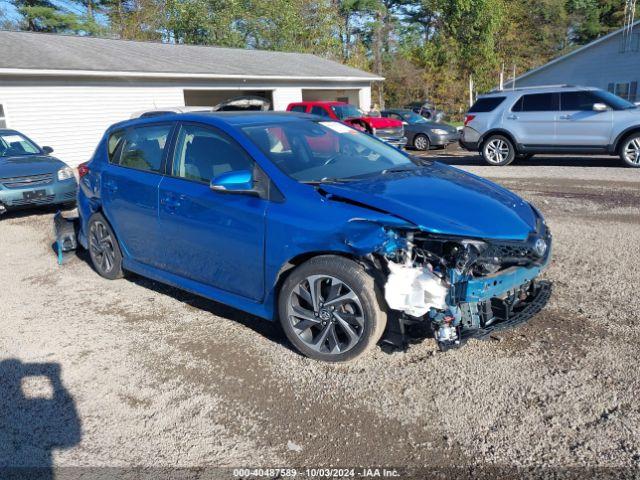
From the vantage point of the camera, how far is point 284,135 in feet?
14.5

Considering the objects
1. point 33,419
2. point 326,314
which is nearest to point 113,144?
point 33,419

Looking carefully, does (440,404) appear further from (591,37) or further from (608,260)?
(591,37)

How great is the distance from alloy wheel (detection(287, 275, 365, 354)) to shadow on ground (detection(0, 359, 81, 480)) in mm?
1485

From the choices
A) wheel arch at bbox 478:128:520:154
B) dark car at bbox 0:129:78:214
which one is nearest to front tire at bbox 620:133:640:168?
wheel arch at bbox 478:128:520:154

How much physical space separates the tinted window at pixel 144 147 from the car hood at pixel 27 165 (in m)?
4.70

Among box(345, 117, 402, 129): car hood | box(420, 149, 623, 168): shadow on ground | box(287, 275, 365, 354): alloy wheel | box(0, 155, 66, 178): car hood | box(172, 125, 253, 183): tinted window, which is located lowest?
box(287, 275, 365, 354): alloy wheel

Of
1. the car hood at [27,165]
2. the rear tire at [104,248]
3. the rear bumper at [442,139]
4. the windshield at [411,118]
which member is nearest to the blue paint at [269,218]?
the rear tire at [104,248]

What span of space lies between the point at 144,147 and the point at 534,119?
401 inches

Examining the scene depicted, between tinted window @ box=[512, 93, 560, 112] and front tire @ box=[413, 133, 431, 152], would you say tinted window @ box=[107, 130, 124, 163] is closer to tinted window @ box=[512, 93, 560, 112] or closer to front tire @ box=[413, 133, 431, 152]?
tinted window @ box=[512, 93, 560, 112]

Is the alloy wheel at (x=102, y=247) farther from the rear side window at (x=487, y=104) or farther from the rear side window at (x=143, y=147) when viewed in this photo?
the rear side window at (x=487, y=104)

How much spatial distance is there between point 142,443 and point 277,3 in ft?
119

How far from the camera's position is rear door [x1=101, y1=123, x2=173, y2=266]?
15.7ft

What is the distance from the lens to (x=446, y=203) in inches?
144

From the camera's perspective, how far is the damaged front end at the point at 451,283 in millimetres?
3291
